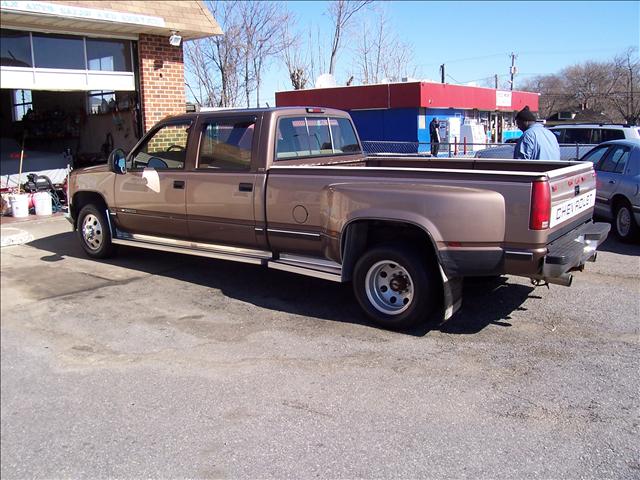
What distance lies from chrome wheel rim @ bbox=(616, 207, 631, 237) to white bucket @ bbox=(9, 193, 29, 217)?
31.7 ft

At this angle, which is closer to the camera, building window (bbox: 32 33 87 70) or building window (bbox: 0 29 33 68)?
building window (bbox: 0 29 33 68)

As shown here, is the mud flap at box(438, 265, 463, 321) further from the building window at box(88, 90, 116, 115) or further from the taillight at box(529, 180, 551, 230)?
the building window at box(88, 90, 116, 115)

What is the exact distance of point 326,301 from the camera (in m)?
6.18

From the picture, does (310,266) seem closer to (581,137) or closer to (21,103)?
(581,137)

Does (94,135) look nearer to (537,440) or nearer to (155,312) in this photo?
(155,312)

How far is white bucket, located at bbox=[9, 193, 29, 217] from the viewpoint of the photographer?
9875 mm

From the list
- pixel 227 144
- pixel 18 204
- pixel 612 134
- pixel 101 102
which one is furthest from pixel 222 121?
pixel 612 134

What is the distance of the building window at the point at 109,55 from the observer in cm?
1077

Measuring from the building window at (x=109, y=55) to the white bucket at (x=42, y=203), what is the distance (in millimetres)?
2492

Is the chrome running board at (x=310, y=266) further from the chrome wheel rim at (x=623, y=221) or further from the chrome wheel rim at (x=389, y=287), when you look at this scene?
the chrome wheel rim at (x=623, y=221)

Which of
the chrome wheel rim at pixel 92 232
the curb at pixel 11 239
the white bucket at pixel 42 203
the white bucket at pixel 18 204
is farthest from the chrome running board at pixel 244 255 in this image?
the white bucket at pixel 42 203

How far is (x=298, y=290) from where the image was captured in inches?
259

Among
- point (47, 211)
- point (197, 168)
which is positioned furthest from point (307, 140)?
point (47, 211)

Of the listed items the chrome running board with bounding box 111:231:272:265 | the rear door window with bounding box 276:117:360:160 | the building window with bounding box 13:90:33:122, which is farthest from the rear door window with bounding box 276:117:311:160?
the building window with bounding box 13:90:33:122
